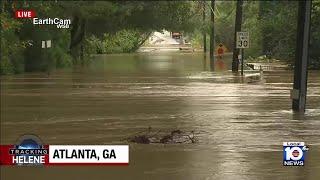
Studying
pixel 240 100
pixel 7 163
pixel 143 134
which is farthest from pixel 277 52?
pixel 7 163

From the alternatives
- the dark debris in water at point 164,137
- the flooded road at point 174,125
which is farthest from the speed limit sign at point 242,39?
the dark debris in water at point 164,137

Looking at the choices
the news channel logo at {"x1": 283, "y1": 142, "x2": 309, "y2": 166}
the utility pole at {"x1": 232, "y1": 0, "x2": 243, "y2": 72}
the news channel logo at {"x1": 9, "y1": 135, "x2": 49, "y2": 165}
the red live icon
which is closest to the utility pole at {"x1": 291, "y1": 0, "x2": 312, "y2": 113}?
the red live icon

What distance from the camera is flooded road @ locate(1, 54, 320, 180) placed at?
800 cm

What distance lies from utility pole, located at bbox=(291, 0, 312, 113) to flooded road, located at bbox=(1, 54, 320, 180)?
1.30 feet

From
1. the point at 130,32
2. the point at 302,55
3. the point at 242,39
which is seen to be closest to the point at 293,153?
the point at 302,55

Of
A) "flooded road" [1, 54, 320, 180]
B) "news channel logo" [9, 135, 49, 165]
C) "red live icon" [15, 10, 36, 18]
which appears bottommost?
"flooded road" [1, 54, 320, 180]

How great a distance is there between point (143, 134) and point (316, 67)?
105 feet

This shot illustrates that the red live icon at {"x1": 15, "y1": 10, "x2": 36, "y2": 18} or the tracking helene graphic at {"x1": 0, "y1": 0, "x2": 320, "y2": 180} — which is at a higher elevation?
the red live icon at {"x1": 15, "y1": 10, "x2": 36, "y2": 18}

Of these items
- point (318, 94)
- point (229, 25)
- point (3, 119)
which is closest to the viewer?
point (3, 119)

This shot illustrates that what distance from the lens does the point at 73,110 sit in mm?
15875

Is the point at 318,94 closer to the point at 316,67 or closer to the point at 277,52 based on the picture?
the point at 316,67

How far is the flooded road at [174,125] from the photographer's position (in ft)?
26.2

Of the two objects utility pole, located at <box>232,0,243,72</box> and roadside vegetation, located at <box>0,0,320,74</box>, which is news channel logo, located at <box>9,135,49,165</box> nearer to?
roadside vegetation, located at <box>0,0,320,74</box>

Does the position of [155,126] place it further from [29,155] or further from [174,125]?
[29,155]
